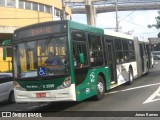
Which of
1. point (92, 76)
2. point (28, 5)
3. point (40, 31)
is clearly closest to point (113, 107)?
point (92, 76)

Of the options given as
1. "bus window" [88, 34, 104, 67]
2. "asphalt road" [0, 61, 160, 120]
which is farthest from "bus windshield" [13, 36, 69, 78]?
"bus window" [88, 34, 104, 67]

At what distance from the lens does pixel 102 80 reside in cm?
1286

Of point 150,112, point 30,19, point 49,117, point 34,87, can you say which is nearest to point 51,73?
point 34,87

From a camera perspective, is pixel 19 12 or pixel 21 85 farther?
pixel 19 12

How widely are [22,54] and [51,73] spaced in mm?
1266

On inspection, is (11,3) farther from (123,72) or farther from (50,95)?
(50,95)

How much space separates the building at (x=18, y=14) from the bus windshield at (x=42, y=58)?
2580 centimetres

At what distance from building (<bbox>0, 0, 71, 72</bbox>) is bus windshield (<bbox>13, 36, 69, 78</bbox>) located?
25805mm

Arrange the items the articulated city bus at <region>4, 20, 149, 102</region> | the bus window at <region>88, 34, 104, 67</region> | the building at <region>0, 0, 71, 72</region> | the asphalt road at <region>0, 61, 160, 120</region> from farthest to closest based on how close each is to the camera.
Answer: the building at <region>0, 0, 71, 72</region> → the bus window at <region>88, 34, 104, 67</region> → the articulated city bus at <region>4, 20, 149, 102</region> → the asphalt road at <region>0, 61, 160, 120</region>

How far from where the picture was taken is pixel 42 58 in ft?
34.3

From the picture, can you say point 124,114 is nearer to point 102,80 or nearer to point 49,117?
point 49,117

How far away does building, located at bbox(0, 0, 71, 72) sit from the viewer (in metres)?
37.6

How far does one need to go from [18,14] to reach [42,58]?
1294 inches

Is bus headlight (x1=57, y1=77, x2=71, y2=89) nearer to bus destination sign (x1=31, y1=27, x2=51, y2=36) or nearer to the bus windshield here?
the bus windshield
